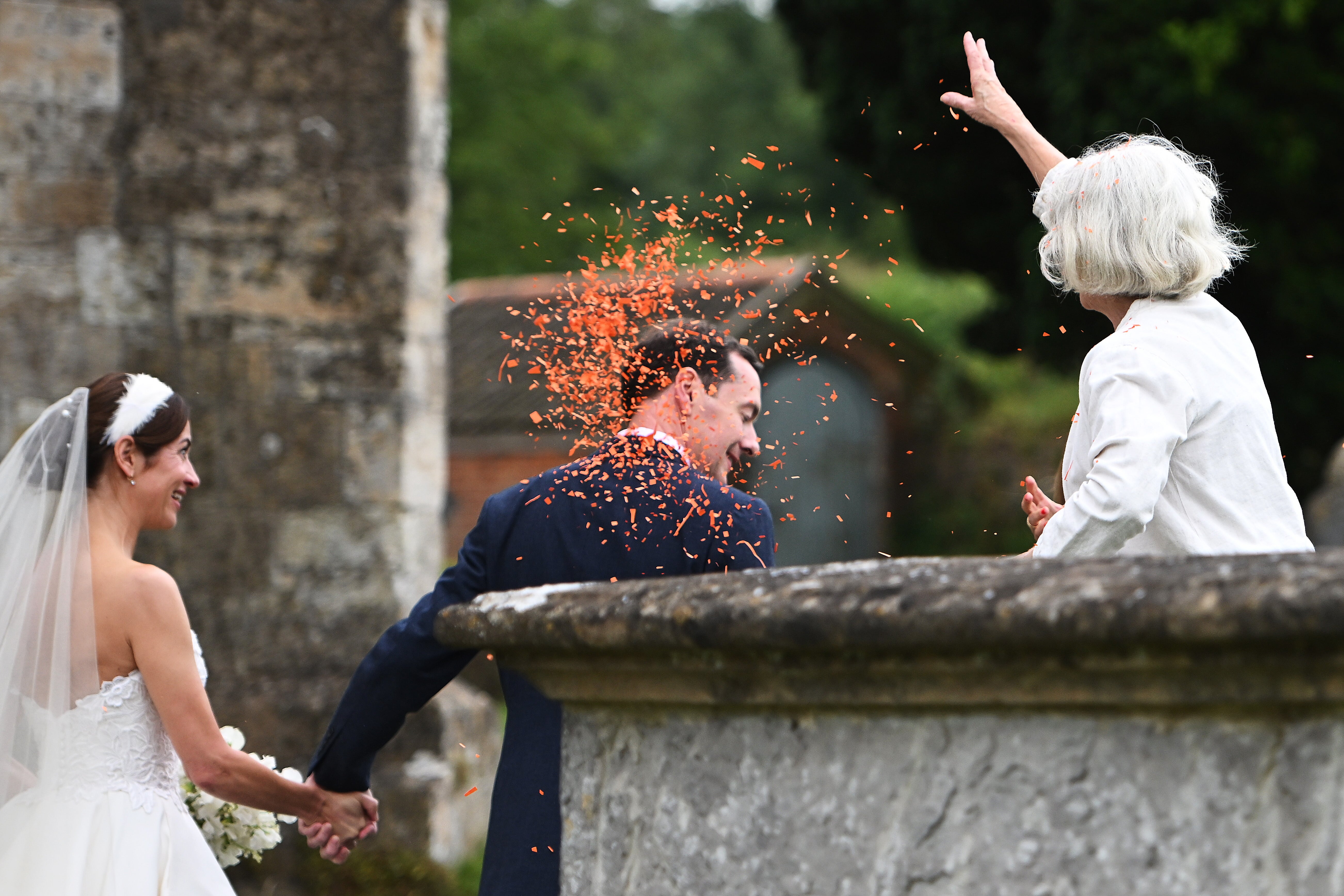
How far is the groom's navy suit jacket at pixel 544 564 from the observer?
8.94 ft

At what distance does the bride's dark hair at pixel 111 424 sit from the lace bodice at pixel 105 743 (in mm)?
476

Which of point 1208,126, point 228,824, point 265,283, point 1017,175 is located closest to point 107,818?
point 228,824

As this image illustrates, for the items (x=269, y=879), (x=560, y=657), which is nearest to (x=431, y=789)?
(x=269, y=879)

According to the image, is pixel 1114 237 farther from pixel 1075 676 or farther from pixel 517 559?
pixel 517 559

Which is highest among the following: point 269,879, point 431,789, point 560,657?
point 560,657

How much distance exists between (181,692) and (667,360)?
1.33 m

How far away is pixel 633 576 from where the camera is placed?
2.79 metres

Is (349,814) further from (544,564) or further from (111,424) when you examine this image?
(111,424)

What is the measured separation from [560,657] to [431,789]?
3915mm

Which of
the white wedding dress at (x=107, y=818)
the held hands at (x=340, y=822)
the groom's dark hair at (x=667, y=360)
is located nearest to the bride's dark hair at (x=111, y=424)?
the white wedding dress at (x=107, y=818)

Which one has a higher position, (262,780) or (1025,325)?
(1025,325)

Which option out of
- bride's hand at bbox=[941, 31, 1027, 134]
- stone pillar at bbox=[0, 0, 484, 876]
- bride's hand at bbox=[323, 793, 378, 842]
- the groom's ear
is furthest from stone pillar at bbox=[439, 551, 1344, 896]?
stone pillar at bbox=[0, 0, 484, 876]

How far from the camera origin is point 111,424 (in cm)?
320

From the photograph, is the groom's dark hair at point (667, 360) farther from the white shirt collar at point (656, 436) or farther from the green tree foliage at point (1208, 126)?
the green tree foliage at point (1208, 126)
